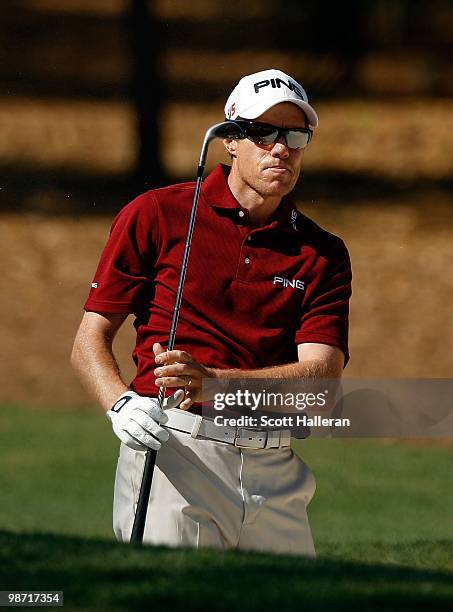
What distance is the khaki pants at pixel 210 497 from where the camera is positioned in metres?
4.87

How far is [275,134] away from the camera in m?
5.09

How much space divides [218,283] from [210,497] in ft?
2.34

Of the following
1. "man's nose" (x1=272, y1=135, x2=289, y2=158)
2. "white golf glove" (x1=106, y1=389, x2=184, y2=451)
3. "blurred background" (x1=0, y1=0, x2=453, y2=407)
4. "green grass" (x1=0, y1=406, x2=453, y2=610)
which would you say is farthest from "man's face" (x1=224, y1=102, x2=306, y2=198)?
"blurred background" (x1=0, y1=0, x2=453, y2=407)

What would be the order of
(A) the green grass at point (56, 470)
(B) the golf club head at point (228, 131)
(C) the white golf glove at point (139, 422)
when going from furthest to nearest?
(A) the green grass at point (56, 470), (B) the golf club head at point (228, 131), (C) the white golf glove at point (139, 422)

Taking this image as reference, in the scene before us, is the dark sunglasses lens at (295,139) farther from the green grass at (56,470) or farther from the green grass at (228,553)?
the green grass at (56,470)

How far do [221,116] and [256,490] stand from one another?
1502cm

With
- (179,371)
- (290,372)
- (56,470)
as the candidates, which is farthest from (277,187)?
(56,470)

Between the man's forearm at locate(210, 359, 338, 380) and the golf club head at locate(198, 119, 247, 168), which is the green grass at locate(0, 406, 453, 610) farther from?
the golf club head at locate(198, 119, 247, 168)

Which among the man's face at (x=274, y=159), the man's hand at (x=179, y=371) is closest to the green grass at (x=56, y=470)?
the man's face at (x=274, y=159)

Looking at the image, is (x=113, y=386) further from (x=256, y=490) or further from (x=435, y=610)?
(x=435, y=610)

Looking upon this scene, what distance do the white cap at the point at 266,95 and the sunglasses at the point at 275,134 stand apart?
0.04 m

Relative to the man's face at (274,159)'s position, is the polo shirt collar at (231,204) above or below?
below

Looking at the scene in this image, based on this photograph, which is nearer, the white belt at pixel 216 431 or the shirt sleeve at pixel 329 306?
the white belt at pixel 216 431

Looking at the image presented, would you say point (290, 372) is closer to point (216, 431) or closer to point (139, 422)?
point (216, 431)
